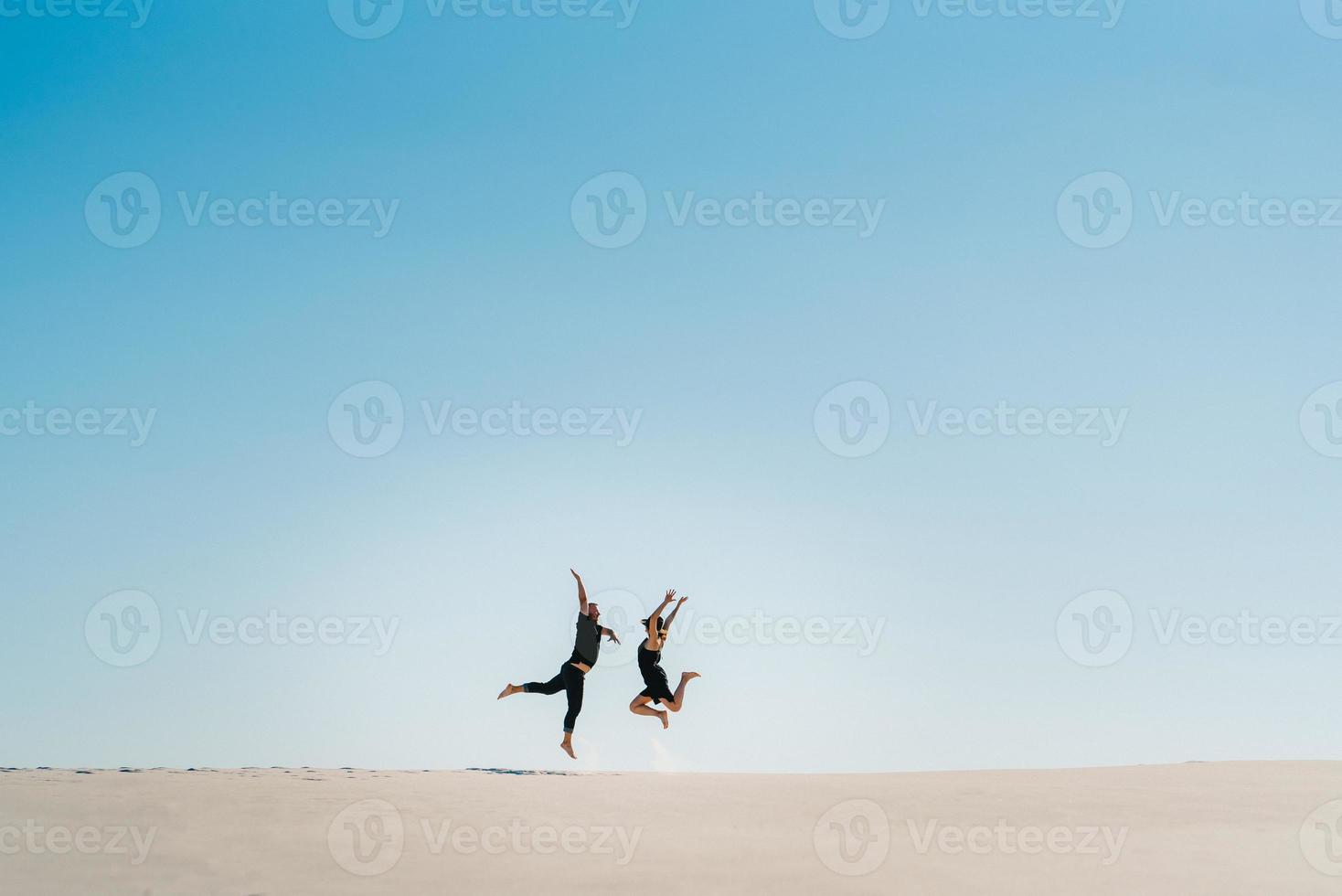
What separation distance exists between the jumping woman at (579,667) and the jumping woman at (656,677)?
0.53 meters

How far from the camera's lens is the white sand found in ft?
50.0

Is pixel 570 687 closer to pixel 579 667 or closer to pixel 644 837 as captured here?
pixel 579 667

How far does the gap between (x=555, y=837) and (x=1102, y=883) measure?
7678 millimetres

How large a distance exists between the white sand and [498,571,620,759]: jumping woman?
1.91 m

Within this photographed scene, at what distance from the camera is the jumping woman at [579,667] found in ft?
60.2

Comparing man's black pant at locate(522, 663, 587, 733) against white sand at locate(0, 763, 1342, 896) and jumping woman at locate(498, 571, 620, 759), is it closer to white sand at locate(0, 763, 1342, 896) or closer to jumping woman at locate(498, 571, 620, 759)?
jumping woman at locate(498, 571, 620, 759)

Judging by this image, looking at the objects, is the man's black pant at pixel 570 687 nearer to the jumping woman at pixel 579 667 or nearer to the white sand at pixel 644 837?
the jumping woman at pixel 579 667

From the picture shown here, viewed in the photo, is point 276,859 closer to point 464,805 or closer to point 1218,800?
point 464,805

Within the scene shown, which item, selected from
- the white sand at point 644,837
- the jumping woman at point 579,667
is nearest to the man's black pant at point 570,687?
the jumping woman at point 579,667

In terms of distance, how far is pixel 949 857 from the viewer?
17000 mm

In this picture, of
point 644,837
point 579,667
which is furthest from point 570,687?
point 644,837

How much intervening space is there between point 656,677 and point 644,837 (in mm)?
2384

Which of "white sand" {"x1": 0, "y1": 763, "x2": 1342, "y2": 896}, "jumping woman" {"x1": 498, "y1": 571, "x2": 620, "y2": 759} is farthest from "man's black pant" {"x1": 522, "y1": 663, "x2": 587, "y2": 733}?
"white sand" {"x1": 0, "y1": 763, "x2": 1342, "y2": 896}

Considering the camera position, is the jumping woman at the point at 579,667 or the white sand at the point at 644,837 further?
the jumping woman at the point at 579,667
